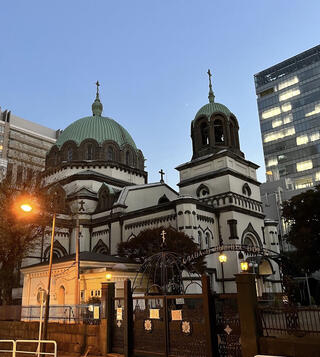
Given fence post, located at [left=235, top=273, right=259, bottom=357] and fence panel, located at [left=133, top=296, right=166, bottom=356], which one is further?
fence panel, located at [left=133, top=296, right=166, bottom=356]

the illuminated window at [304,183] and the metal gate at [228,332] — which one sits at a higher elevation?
the illuminated window at [304,183]

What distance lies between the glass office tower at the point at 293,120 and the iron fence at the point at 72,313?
224 ft

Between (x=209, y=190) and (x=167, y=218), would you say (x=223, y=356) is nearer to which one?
(x=167, y=218)

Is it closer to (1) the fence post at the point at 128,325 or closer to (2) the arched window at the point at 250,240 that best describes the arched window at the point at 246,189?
(2) the arched window at the point at 250,240

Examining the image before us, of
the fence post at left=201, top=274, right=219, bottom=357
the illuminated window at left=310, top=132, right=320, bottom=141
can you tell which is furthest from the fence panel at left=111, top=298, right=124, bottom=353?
the illuminated window at left=310, top=132, right=320, bottom=141

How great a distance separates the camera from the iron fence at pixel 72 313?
16.1 m

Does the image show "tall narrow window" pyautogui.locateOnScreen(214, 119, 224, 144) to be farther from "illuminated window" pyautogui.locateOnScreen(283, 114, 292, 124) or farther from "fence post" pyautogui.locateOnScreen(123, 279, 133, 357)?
"illuminated window" pyautogui.locateOnScreen(283, 114, 292, 124)

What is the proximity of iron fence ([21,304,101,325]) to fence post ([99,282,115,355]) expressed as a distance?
1.05m

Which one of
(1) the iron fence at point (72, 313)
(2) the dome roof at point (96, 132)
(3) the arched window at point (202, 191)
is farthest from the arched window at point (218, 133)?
(1) the iron fence at point (72, 313)

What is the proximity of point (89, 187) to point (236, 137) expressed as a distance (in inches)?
758

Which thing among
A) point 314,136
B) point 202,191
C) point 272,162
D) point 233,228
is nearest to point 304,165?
point 314,136

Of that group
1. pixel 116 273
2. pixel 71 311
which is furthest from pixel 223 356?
pixel 116 273

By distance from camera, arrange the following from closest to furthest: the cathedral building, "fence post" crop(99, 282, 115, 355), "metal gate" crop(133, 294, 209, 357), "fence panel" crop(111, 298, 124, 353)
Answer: "metal gate" crop(133, 294, 209, 357), "fence panel" crop(111, 298, 124, 353), "fence post" crop(99, 282, 115, 355), the cathedral building

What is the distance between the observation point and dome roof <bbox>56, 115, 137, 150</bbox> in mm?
51219
